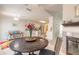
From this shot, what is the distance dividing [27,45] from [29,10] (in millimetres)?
578

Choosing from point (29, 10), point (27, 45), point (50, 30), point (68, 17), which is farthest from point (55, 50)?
point (29, 10)

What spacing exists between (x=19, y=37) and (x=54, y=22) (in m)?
0.63

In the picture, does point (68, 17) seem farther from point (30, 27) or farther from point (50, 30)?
point (30, 27)

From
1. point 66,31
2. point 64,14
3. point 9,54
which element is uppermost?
point 64,14

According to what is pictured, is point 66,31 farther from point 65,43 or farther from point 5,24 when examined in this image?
point 5,24

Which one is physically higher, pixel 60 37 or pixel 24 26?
pixel 24 26

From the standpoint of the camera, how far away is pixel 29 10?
214 cm

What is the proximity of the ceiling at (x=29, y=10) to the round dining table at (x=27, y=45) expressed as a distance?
1.21ft

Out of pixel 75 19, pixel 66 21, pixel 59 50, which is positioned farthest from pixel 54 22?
pixel 59 50

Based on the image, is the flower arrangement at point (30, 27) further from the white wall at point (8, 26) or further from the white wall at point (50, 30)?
the white wall at point (50, 30)

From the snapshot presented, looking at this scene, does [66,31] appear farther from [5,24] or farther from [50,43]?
[5,24]

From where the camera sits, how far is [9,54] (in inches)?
84.9

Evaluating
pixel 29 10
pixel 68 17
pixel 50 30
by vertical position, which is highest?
pixel 29 10

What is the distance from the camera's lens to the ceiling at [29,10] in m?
2.13
